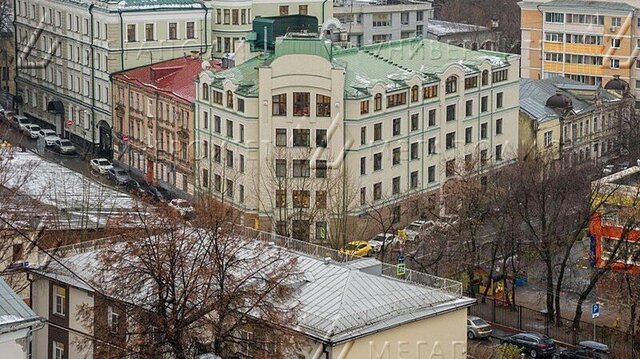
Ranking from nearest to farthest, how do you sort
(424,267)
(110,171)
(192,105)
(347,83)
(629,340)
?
(629,340)
(424,267)
(347,83)
(192,105)
(110,171)

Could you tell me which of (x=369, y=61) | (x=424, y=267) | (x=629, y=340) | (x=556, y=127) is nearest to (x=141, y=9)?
(x=369, y=61)

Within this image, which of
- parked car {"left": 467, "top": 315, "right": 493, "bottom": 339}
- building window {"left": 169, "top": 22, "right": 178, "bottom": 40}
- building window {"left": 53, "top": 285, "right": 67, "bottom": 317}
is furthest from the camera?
building window {"left": 169, "top": 22, "right": 178, "bottom": 40}

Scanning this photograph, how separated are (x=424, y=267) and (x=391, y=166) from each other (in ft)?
26.5

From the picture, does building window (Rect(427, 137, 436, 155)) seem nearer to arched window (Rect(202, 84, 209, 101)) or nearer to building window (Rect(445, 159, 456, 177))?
building window (Rect(445, 159, 456, 177))

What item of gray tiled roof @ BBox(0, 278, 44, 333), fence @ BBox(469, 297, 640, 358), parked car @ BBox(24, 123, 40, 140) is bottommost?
fence @ BBox(469, 297, 640, 358)

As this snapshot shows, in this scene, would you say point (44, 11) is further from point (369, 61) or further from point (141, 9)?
point (369, 61)

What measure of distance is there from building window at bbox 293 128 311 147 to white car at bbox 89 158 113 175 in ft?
33.4

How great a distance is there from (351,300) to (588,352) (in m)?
10.7

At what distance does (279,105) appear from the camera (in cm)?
4859

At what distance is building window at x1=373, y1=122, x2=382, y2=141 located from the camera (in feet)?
162

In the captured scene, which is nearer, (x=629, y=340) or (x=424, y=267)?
(x=629, y=340)

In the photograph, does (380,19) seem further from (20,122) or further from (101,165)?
(101,165)

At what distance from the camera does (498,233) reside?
143ft

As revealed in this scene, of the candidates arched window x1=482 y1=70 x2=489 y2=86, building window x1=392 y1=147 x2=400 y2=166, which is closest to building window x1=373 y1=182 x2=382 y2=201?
building window x1=392 y1=147 x2=400 y2=166
